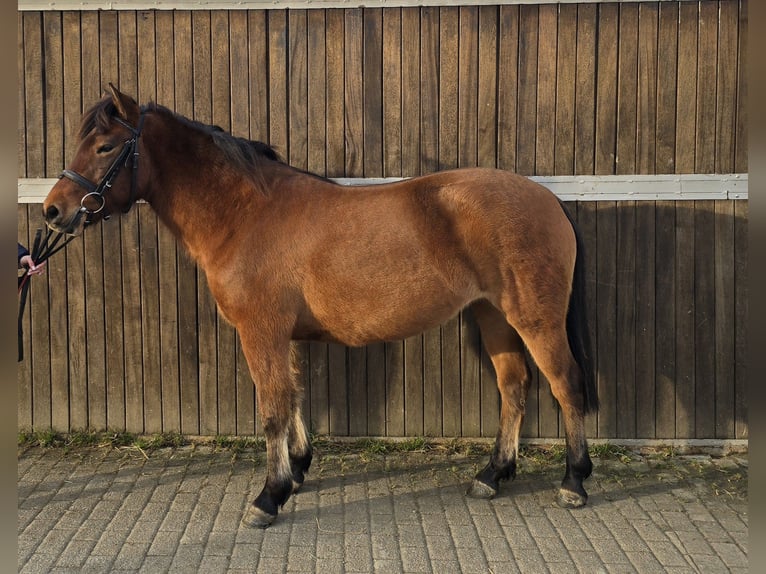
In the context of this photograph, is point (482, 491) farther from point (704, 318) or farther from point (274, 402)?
point (704, 318)

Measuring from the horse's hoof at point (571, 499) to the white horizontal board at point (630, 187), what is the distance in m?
2.03

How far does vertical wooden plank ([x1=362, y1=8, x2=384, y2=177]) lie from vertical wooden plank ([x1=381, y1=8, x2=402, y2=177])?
0.03 meters

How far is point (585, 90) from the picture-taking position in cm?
466

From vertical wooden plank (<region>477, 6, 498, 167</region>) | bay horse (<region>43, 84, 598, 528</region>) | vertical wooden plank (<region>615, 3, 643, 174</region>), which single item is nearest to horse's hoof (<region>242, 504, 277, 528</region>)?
bay horse (<region>43, 84, 598, 528</region>)

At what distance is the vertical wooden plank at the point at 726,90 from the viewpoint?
4.59 meters

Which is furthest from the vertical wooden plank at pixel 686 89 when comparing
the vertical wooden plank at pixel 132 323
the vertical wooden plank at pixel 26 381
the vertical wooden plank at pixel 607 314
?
the vertical wooden plank at pixel 26 381

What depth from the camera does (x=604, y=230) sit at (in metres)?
4.70

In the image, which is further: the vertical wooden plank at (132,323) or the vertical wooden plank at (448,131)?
the vertical wooden plank at (132,323)

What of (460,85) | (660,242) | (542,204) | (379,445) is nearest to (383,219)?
(542,204)

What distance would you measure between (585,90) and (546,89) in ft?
0.92

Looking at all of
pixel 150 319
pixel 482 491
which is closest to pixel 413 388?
pixel 482 491

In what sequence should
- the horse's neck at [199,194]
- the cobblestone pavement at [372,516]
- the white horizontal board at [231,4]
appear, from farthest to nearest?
the white horizontal board at [231,4], the horse's neck at [199,194], the cobblestone pavement at [372,516]

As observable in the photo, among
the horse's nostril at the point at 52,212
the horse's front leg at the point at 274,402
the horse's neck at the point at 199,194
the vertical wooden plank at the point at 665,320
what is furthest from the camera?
the vertical wooden plank at the point at 665,320

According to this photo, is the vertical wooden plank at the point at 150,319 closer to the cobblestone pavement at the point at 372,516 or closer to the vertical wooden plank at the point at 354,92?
the cobblestone pavement at the point at 372,516
